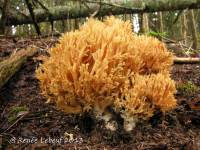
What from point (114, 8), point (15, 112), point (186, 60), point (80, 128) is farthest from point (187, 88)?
point (114, 8)

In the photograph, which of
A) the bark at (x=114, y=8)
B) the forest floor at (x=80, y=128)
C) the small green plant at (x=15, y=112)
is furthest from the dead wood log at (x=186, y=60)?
the small green plant at (x=15, y=112)

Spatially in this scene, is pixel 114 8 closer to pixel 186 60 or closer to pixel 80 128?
pixel 186 60

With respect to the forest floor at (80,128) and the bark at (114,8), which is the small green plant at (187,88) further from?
the bark at (114,8)

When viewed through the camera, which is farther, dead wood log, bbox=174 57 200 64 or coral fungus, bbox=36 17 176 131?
dead wood log, bbox=174 57 200 64

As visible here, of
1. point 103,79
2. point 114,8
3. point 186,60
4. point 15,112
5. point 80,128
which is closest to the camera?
point 103,79

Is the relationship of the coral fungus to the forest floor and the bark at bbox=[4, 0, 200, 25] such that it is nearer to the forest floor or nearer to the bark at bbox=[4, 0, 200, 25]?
the forest floor

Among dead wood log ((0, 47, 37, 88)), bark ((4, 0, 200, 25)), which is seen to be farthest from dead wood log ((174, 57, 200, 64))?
bark ((4, 0, 200, 25))

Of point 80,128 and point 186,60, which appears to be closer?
point 80,128
